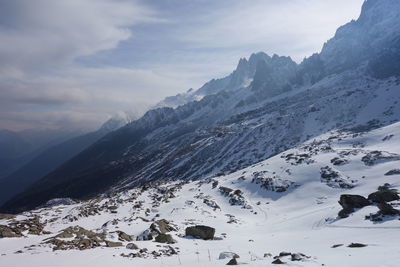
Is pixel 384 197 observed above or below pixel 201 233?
above

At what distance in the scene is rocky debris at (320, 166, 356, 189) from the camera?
6646 cm

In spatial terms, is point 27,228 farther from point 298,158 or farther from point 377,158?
point 377,158

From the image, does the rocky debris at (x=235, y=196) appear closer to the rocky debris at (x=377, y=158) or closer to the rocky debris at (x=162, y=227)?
the rocky debris at (x=162, y=227)

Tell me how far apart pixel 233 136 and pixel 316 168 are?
106626 mm

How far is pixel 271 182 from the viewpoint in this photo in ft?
255

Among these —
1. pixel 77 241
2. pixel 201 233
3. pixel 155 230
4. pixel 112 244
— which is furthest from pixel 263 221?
pixel 77 241

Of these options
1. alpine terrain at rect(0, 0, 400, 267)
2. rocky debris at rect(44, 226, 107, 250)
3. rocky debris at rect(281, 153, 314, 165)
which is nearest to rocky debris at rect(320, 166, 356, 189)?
alpine terrain at rect(0, 0, 400, 267)

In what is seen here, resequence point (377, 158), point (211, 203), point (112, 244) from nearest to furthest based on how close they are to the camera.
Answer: point (112, 244)
point (211, 203)
point (377, 158)

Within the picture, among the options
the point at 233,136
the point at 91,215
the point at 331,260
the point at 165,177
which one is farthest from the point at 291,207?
the point at 233,136

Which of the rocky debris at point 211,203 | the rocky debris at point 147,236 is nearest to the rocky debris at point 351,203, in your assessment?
the rocky debris at point 147,236

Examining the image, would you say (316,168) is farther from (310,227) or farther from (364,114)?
(364,114)

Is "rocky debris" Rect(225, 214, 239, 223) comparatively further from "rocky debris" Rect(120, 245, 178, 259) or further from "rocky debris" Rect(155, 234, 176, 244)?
"rocky debris" Rect(120, 245, 178, 259)

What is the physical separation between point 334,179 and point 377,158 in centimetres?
1341

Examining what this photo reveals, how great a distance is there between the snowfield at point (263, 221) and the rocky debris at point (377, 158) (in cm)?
22
